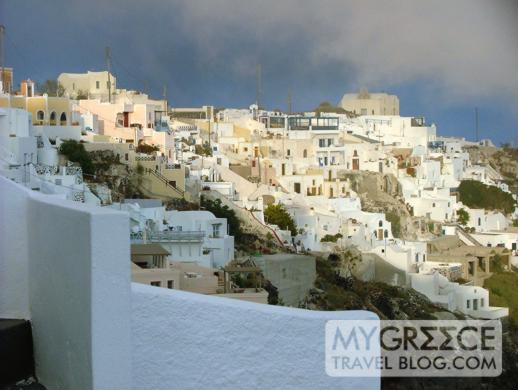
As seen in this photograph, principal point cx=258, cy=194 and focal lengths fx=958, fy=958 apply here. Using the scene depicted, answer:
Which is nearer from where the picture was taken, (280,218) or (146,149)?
(146,149)

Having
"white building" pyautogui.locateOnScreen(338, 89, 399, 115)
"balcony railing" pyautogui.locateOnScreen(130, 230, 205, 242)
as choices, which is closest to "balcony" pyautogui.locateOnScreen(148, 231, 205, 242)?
"balcony railing" pyautogui.locateOnScreen(130, 230, 205, 242)

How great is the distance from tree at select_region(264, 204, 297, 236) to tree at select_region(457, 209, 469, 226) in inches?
293

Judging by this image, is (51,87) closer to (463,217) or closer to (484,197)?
(463,217)

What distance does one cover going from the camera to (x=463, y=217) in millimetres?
21422

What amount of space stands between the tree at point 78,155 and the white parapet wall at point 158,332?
9.96 meters

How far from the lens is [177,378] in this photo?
6.90 ft

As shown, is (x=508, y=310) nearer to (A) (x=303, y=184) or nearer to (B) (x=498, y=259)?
(B) (x=498, y=259)

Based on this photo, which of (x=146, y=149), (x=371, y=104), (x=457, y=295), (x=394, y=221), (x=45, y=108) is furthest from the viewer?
(x=371, y=104)

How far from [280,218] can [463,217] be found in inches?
316

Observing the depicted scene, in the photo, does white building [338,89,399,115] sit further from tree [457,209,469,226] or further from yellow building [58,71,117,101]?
yellow building [58,71,117,101]

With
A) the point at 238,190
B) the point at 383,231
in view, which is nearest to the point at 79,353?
the point at 238,190

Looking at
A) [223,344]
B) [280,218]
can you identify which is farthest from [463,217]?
[223,344]

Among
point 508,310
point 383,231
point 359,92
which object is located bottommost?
point 508,310

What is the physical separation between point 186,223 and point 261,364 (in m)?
8.22
